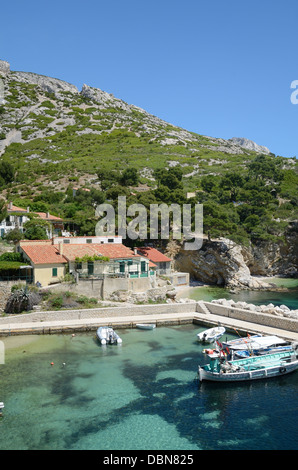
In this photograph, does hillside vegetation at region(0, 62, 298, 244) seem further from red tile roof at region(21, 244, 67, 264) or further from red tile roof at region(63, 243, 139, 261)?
red tile roof at region(21, 244, 67, 264)

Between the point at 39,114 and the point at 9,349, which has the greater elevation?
the point at 39,114

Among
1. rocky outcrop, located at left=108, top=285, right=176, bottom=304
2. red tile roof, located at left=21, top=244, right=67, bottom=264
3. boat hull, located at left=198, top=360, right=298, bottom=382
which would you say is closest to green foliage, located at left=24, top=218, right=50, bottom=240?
red tile roof, located at left=21, top=244, right=67, bottom=264

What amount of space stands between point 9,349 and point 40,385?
6.02 meters

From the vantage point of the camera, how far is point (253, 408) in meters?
17.1

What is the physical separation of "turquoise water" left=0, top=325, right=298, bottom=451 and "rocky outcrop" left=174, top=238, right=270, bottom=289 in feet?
85.6

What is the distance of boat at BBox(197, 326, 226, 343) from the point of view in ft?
83.6

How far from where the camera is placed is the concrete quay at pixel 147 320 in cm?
2686

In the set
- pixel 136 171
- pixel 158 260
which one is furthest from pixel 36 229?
pixel 136 171

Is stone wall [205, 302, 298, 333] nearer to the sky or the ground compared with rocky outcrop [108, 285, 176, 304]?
nearer to the ground

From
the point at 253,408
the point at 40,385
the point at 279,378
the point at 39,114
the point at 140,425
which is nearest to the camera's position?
the point at 140,425

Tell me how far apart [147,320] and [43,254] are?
38.9 ft

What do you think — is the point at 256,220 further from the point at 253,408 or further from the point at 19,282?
the point at 253,408

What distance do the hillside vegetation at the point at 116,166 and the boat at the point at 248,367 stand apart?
97.8 feet
